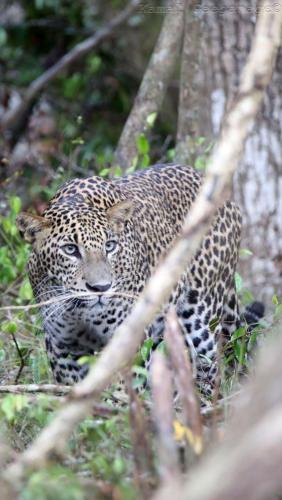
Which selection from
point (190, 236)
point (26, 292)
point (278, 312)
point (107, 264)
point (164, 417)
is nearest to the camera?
point (190, 236)

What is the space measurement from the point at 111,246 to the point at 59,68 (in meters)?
5.70

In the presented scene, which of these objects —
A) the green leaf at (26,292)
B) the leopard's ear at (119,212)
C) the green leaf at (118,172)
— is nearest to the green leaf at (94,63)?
the green leaf at (118,172)

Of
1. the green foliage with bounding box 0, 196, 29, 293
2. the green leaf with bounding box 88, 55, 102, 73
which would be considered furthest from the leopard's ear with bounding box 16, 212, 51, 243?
the green leaf with bounding box 88, 55, 102, 73

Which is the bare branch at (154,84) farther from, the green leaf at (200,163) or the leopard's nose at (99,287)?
the leopard's nose at (99,287)

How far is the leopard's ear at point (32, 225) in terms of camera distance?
20.2 ft

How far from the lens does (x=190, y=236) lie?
3398 mm

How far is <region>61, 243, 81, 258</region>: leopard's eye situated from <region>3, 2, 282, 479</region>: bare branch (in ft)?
8.45

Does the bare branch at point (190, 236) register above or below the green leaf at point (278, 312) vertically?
above

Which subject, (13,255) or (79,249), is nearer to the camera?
(79,249)

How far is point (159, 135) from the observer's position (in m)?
11.9

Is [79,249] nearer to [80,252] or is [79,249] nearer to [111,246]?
[80,252]

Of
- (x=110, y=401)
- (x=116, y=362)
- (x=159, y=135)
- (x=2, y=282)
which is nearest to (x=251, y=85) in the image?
(x=116, y=362)

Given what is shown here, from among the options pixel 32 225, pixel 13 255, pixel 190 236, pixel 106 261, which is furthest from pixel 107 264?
pixel 190 236

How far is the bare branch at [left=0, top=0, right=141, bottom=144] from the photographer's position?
11.5 m
